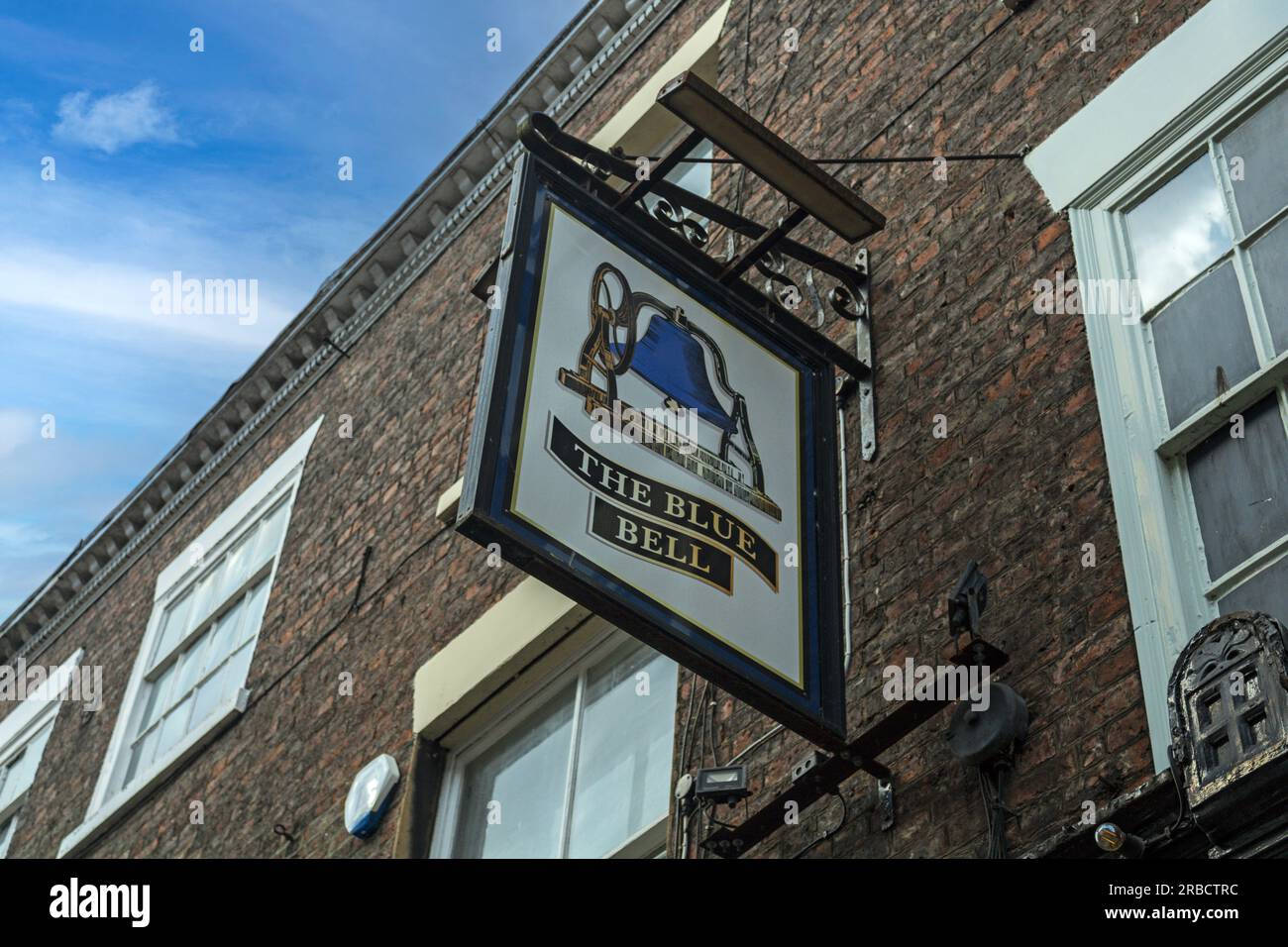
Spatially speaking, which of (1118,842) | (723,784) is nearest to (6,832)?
(723,784)

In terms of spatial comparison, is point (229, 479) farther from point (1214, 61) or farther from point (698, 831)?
point (1214, 61)

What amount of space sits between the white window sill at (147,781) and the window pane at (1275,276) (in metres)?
6.23

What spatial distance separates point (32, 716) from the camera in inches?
508

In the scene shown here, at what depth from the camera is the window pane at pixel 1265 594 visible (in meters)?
4.71

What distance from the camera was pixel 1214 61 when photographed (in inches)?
235

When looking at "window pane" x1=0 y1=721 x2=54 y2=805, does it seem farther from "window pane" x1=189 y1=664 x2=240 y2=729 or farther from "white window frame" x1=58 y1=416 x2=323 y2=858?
"window pane" x1=189 y1=664 x2=240 y2=729

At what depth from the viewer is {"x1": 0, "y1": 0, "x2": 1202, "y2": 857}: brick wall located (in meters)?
5.32

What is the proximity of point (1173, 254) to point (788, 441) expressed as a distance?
139 centimetres

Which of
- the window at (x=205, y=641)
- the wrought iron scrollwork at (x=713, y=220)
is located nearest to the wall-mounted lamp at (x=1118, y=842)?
the wrought iron scrollwork at (x=713, y=220)

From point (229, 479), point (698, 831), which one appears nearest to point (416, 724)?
point (698, 831)

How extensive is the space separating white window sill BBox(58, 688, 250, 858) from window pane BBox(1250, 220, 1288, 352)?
6232 millimetres

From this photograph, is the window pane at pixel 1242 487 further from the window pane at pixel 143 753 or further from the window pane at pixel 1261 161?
the window pane at pixel 143 753

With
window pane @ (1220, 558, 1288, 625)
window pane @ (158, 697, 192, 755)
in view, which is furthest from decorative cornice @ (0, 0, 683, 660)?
window pane @ (1220, 558, 1288, 625)
